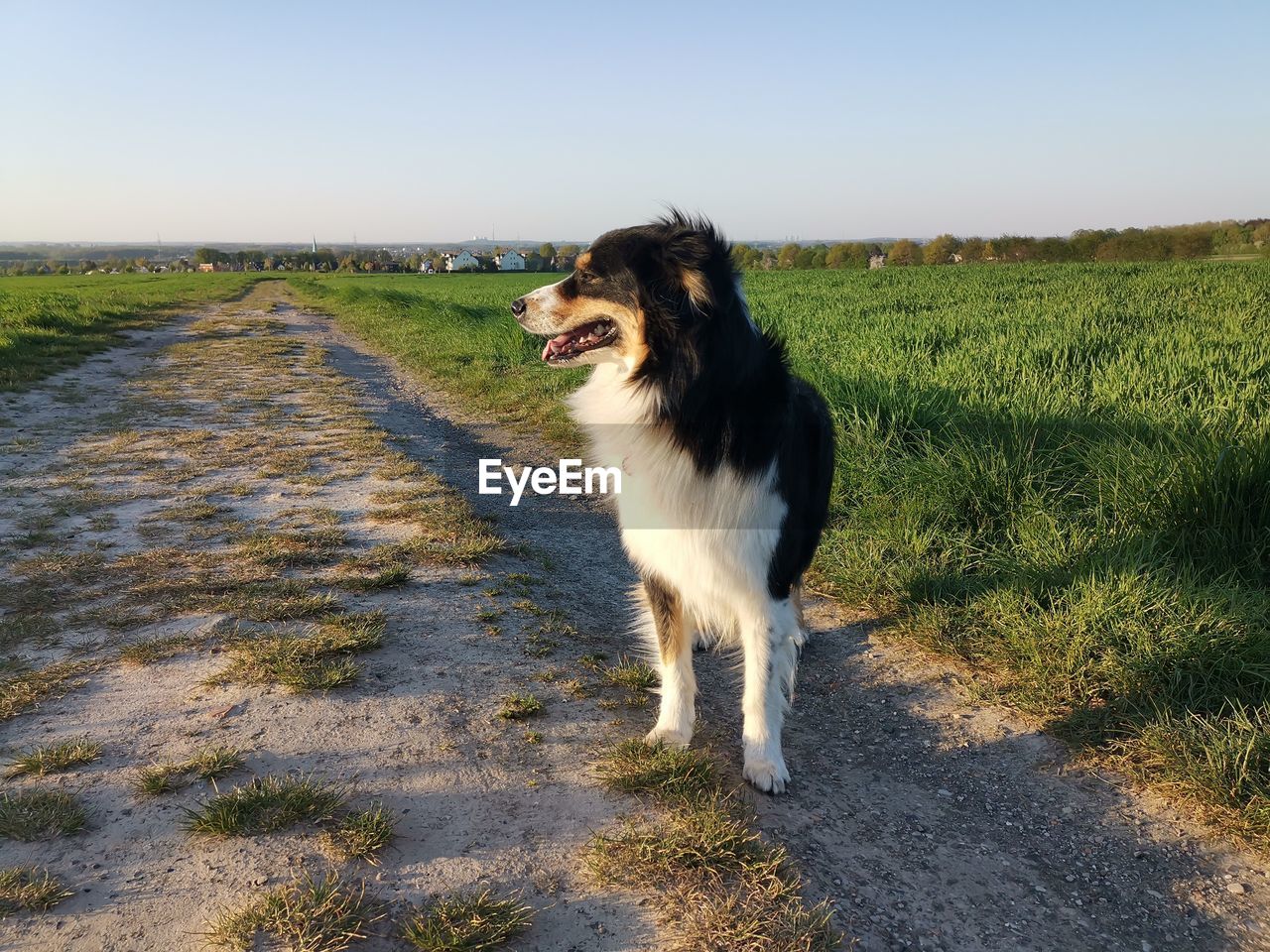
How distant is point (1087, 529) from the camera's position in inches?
156

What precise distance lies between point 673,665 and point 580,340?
1371 mm

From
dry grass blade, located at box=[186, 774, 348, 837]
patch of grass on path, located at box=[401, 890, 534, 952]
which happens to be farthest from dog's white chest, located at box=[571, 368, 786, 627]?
dry grass blade, located at box=[186, 774, 348, 837]

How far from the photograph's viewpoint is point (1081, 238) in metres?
42.5

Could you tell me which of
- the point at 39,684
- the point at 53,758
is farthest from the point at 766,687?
the point at 39,684

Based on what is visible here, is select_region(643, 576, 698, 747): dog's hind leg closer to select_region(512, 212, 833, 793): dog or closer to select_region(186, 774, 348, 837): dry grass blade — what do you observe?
select_region(512, 212, 833, 793): dog

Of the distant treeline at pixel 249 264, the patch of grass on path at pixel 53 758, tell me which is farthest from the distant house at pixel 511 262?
the patch of grass on path at pixel 53 758

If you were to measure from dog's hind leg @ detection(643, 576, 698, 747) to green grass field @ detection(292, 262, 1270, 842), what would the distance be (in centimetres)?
148

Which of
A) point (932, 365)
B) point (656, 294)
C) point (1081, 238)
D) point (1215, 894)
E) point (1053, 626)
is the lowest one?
point (1215, 894)

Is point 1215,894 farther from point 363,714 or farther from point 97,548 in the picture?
point 97,548

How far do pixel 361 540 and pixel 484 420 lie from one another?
4.28 m

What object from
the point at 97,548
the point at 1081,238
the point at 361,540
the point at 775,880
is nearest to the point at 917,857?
the point at 775,880

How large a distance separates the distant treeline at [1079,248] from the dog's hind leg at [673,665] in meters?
34.4

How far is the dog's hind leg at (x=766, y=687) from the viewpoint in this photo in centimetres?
278

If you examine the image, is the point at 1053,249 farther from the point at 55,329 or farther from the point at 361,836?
the point at 361,836
